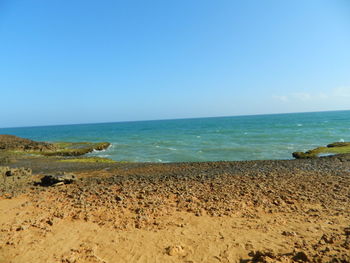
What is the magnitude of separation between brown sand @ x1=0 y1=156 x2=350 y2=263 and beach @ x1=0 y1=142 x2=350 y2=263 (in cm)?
3

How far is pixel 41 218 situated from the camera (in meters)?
9.23

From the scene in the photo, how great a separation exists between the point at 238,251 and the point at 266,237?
4.28 feet

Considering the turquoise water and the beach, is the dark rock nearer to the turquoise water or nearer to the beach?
the beach

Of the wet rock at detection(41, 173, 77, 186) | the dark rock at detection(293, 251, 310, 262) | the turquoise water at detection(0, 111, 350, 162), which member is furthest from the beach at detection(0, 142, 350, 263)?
the turquoise water at detection(0, 111, 350, 162)

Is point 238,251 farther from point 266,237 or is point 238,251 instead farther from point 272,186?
point 272,186

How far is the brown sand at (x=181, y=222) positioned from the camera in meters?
6.67

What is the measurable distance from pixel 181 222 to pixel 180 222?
40 mm

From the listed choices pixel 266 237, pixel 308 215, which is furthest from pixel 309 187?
pixel 266 237

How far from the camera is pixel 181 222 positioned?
8633mm

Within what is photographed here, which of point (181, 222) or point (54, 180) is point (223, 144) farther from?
point (181, 222)

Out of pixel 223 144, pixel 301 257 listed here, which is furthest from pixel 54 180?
pixel 223 144

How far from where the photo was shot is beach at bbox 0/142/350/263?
6672 mm

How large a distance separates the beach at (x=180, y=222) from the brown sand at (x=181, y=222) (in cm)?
3

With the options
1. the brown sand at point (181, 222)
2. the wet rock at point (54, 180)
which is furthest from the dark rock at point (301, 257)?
the wet rock at point (54, 180)
